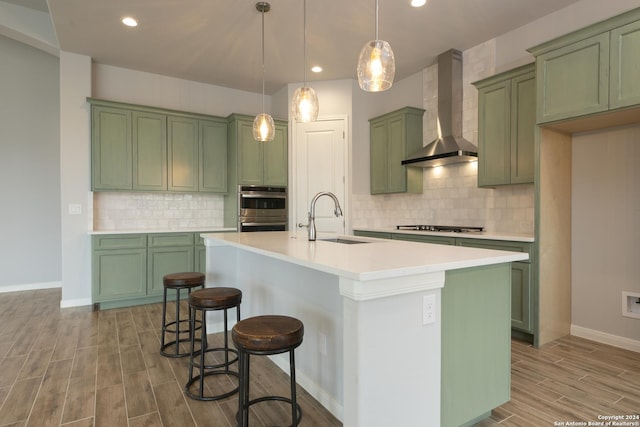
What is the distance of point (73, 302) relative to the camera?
4.33m

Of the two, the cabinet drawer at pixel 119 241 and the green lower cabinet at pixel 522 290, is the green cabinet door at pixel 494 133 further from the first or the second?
the cabinet drawer at pixel 119 241

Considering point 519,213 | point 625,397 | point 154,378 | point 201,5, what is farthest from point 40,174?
point 625,397

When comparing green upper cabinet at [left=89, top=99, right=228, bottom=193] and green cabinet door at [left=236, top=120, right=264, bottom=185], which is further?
green cabinet door at [left=236, top=120, right=264, bottom=185]

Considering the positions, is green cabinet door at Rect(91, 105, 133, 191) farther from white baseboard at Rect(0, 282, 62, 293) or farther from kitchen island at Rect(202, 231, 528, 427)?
kitchen island at Rect(202, 231, 528, 427)

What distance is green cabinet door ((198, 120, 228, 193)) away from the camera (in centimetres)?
509

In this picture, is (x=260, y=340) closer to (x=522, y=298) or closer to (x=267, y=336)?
(x=267, y=336)

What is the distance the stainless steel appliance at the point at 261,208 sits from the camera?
16.6ft

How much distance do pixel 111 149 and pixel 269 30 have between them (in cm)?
245

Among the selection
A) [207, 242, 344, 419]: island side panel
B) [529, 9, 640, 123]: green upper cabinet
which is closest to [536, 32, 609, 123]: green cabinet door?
[529, 9, 640, 123]: green upper cabinet

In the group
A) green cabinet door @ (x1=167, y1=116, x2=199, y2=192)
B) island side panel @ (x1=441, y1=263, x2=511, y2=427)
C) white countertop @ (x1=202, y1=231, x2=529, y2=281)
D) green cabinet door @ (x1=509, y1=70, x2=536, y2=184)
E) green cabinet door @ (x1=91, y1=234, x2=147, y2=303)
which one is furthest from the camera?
green cabinet door @ (x1=167, y1=116, x2=199, y2=192)

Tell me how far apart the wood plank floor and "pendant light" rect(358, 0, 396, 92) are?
77.7 inches

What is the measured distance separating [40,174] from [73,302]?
2.19 metres

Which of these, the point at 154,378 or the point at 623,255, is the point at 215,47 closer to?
the point at 154,378

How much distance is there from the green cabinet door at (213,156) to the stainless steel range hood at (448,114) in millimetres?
2714
